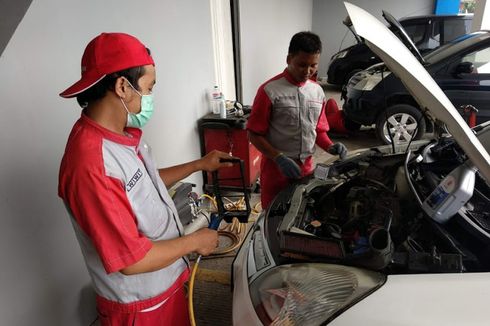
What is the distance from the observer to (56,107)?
1.82 metres

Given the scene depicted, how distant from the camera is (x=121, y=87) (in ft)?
3.43

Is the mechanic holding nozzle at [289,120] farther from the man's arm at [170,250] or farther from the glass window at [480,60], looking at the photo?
the glass window at [480,60]

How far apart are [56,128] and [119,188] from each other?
1078mm

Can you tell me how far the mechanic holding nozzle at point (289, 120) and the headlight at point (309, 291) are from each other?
88 centimetres

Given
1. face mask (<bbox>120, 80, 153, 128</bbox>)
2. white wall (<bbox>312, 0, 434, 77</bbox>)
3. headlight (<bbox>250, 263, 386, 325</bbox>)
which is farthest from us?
white wall (<bbox>312, 0, 434, 77</bbox>)

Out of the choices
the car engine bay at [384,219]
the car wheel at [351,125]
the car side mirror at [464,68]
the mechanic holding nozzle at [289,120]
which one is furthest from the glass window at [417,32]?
the car engine bay at [384,219]

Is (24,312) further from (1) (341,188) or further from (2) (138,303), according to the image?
(1) (341,188)

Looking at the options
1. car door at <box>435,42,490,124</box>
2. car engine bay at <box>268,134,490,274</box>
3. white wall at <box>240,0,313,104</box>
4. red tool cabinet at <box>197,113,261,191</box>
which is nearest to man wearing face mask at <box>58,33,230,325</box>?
car engine bay at <box>268,134,490,274</box>

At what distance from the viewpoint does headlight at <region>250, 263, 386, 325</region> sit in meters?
1.03

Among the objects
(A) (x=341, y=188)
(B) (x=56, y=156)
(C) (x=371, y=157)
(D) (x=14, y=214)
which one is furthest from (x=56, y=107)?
(C) (x=371, y=157)

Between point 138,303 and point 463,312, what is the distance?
1078mm

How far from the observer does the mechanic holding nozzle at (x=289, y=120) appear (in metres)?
2.07

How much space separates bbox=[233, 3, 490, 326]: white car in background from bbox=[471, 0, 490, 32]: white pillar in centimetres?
543

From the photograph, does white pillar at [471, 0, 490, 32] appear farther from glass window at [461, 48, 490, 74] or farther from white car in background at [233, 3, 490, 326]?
white car in background at [233, 3, 490, 326]
